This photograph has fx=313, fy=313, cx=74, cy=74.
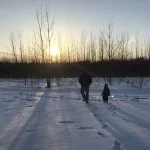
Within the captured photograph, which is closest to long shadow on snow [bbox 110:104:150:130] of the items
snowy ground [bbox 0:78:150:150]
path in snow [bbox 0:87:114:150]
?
snowy ground [bbox 0:78:150:150]

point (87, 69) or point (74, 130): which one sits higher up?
point (87, 69)

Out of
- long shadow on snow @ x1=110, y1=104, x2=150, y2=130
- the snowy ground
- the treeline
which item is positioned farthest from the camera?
the treeline

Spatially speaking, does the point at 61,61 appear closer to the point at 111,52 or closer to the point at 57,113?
the point at 111,52

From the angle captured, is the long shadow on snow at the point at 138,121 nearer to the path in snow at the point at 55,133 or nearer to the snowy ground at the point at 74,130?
the snowy ground at the point at 74,130

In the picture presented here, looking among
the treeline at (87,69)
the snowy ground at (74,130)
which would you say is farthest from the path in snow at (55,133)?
the treeline at (87,69)

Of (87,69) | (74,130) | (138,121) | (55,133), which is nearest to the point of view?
(55,133)

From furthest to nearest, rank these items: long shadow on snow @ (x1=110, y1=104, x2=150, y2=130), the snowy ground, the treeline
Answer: the treeline, long shadow on snow @ (x1=110, y1=104, x2=150, y2=130), the snowy ground

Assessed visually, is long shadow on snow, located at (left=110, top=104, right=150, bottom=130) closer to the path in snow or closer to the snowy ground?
the snowy ground

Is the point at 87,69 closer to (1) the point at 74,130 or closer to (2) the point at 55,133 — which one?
(1) the point at 74,130

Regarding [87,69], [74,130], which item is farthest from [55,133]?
[87,69]

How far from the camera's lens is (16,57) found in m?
46.4

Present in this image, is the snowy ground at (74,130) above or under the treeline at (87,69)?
under

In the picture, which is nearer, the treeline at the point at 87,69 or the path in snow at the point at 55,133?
the path in snow at the point at 55,133

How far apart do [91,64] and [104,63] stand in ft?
12.7
